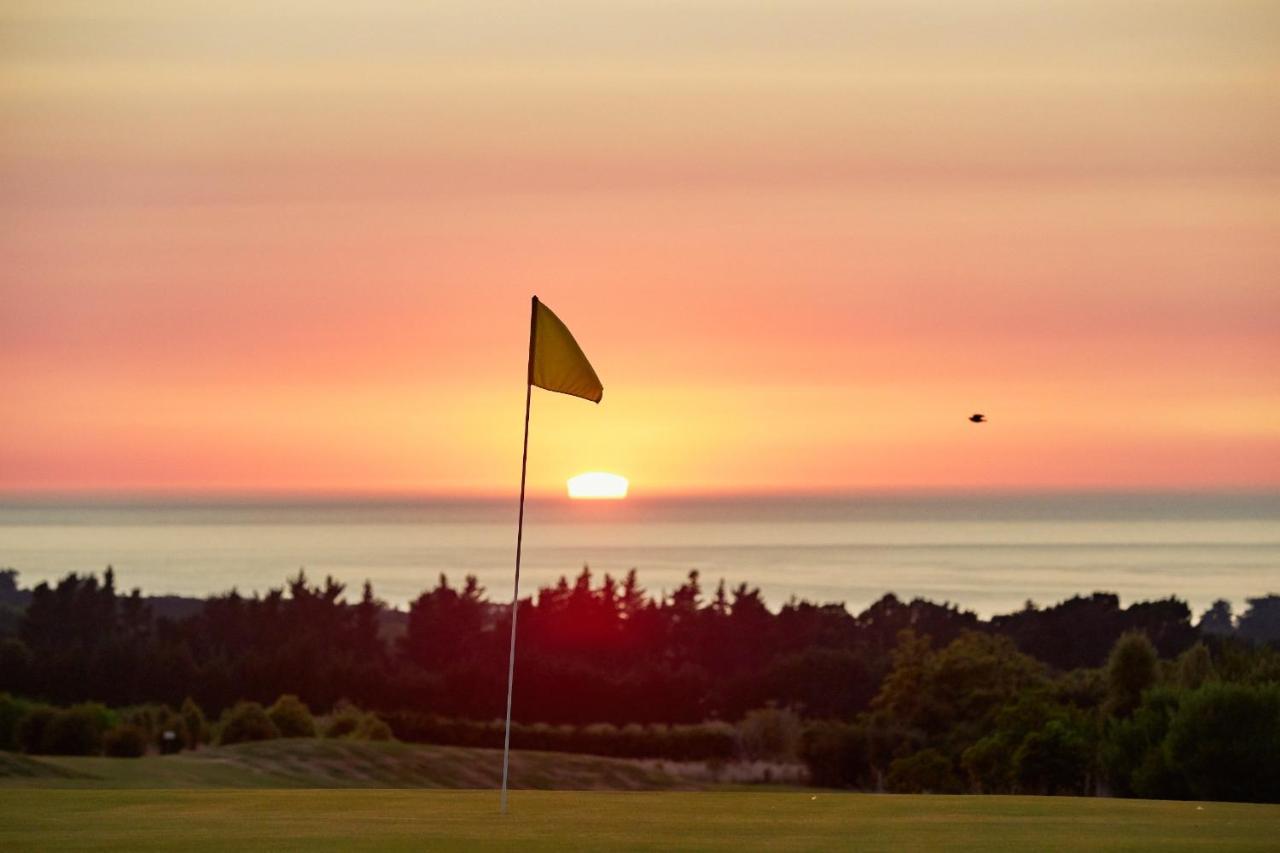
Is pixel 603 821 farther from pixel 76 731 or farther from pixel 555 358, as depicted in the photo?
pixel 76 731

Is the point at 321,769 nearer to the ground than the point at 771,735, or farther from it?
nearer to the ground

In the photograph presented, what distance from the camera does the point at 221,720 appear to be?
2734 inches

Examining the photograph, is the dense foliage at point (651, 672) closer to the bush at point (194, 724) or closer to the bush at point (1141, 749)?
the bush at point (194, 724)

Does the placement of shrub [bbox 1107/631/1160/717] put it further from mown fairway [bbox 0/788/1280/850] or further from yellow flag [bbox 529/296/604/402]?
yellow flag [bbox 529/296/604/402]

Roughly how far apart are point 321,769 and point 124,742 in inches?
743

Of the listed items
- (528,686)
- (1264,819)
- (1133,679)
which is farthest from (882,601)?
(1264,819)

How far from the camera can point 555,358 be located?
64.5ft

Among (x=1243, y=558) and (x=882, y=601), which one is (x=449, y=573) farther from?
(x=1243, y=558)

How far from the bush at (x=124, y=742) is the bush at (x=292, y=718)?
604cm

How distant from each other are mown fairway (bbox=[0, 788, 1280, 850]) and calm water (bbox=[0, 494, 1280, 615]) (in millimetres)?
65813

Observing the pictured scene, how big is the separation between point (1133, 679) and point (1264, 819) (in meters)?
42.6

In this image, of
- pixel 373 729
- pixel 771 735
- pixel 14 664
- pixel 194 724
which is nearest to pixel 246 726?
pixel 194 724

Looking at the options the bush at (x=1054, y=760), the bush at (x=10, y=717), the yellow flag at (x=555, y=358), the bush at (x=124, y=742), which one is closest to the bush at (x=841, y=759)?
the bush at (x=1054, y=760)

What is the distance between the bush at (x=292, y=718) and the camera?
66562 mm
